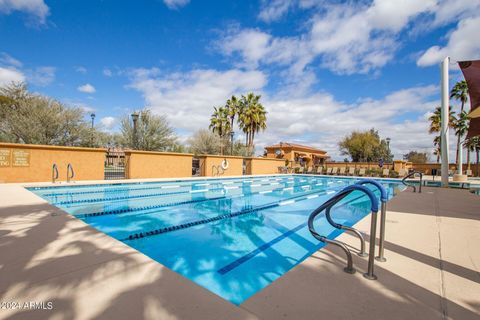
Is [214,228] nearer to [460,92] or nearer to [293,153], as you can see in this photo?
[460,92]

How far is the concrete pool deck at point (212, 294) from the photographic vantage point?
5.66 feet

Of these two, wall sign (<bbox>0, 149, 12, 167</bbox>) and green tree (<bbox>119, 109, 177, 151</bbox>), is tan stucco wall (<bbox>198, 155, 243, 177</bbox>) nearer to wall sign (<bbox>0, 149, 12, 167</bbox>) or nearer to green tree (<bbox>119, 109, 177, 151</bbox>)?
green tree (<bbox>119, 109, 177, 151</bbox>)

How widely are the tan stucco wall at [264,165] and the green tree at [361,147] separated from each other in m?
22.7

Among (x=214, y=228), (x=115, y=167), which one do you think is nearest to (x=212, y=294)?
(x=214, y=228)

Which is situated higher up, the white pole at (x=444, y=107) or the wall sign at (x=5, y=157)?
the white pole at (x=444, y=107)

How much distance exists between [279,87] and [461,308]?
24.3 m

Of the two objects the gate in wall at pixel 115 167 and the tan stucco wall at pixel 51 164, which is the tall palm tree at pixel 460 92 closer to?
the gate in wall at pixel 115 167

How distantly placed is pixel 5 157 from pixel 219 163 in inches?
444

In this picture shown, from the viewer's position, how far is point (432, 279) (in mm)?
2318

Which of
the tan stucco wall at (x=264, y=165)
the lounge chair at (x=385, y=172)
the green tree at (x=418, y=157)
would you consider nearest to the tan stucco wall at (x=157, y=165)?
the tan stucco wall at (x=264, y=165)

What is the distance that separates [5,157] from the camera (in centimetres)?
959

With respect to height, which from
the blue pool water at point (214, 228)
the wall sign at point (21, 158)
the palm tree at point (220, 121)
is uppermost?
the palm tree at point (220, 121)

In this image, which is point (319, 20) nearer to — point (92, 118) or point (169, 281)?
point (169, 281)

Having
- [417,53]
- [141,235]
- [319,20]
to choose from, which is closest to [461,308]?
[141,235]
